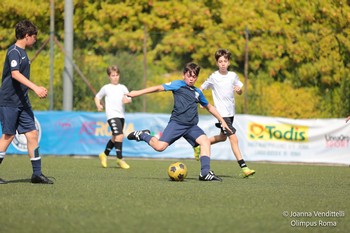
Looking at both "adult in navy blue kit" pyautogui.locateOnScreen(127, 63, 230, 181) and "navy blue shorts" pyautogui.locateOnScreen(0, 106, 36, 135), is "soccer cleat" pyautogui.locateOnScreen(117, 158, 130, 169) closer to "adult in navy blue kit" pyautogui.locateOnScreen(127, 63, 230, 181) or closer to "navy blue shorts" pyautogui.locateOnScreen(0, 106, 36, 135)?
"adult in navy blue kit" pyautogui.locateOnScreen(127, 63, 230, 181)

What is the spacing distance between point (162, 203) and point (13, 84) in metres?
2.99

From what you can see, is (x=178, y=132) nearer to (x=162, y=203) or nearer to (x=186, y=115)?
(x=186, y=115)

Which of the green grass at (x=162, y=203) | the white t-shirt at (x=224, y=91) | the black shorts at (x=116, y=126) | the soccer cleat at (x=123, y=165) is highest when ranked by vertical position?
the white t-shirt at (x=224, y=91)

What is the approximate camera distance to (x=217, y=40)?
2319 centimetres

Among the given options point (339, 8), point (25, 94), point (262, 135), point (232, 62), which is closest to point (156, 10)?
point (232, 62)

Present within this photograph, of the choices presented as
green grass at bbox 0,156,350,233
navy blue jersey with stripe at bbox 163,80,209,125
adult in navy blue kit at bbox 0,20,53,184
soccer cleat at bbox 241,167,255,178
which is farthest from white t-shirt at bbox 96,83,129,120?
adult in navy blue kit at bbox 0,20,53,184

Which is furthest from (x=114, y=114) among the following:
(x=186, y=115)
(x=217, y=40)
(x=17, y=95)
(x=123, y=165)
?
(x=217, y=40)

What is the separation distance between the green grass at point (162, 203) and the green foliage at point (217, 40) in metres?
9.88

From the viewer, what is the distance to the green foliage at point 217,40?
21703 mm

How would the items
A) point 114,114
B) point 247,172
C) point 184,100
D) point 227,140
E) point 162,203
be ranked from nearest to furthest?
point 162,203 → point 184,100 → point 247,172 → point 114,114 → point 227,140

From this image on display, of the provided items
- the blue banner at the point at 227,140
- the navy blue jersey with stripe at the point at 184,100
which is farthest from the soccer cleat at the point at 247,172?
the blue banner at the point at 227,140

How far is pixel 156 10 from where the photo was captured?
25547 millimetres

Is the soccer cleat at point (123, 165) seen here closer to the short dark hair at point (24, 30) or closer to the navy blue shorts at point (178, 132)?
the navy blue shorts at point (178, 132)

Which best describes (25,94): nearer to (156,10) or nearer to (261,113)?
(261,113)
